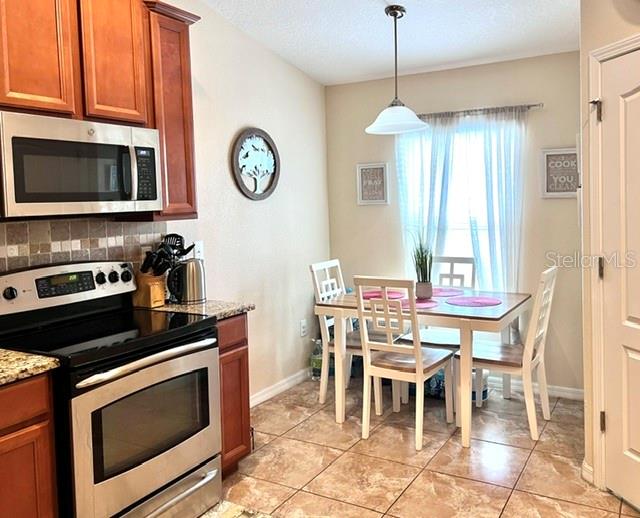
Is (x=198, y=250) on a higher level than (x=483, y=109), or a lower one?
lower

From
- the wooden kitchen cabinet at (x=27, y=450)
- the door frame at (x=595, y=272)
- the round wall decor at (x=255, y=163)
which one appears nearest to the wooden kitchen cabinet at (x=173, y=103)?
the round wall decor at (x=255, y=163)

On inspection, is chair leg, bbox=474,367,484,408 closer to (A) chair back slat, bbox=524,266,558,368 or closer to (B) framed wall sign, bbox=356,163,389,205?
(A) chair back slat, bbox=524,266,558,368

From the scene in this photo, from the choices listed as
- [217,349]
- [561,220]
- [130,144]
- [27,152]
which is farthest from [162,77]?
[561,220]

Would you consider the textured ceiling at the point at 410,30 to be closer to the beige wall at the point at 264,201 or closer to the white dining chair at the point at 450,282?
the beige wall at the point at 264,201

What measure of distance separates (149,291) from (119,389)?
840 millimetres

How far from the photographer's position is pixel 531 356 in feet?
10.8

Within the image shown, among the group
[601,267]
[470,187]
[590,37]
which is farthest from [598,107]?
[470,187]

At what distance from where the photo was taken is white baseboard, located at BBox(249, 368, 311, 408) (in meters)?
4.00

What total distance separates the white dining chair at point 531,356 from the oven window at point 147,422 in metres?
1.72

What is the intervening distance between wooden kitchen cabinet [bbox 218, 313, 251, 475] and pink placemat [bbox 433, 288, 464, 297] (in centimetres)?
155

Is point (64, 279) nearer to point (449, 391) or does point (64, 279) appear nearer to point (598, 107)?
point (449, 391)

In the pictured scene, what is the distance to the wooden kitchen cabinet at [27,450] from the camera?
5.94ft

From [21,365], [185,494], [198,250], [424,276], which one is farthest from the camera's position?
[424,276]

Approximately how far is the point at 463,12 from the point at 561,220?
1553mm
